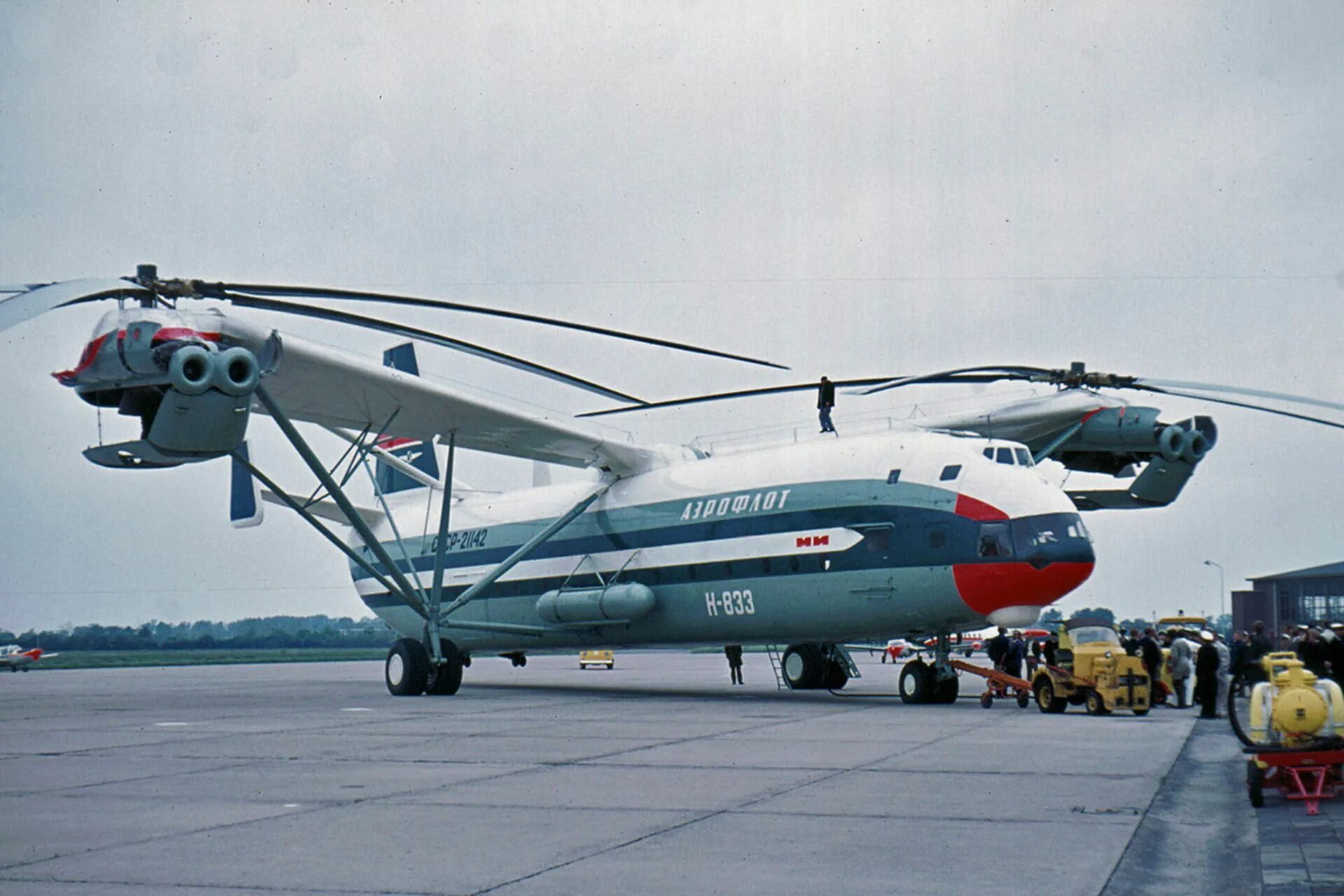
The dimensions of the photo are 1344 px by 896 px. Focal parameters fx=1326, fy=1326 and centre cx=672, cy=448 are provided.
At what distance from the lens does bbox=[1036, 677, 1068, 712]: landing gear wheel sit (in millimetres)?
20219

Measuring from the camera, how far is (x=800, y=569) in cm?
2212

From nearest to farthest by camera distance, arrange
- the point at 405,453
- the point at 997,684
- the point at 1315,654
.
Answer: the point at 1315,654, the point at 997,684, the point at 405,453

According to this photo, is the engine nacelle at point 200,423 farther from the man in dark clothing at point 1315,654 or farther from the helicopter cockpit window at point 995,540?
the man in dark clothing at point 1315,654

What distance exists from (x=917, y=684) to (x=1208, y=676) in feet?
14.4

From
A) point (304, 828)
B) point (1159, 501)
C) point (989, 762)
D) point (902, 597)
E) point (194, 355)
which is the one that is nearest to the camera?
point (304, 828)

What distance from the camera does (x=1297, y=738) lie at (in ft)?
32.5

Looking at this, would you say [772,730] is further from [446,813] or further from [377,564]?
[377,564]

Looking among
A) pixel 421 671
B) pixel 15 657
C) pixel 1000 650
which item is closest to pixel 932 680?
pixel 1000 650

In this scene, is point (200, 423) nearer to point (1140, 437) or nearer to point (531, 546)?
point (531, 546)

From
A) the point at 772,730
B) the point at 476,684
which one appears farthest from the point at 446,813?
the point at 476,684

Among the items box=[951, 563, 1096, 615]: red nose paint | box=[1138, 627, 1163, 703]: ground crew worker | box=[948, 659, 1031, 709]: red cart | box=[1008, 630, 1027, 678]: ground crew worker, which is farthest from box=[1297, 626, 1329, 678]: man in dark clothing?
box=[1008, 630, 1027, 678]: ground crew worker

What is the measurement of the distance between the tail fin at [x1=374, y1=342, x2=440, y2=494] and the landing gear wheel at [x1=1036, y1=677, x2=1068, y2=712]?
57.4ft

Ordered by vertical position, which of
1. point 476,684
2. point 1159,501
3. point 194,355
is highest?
point 194,355

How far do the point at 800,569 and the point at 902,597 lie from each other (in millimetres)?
2079
